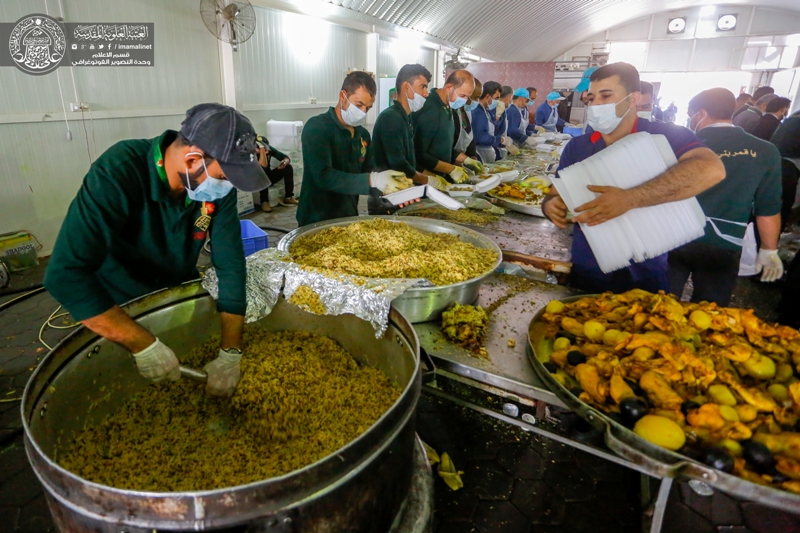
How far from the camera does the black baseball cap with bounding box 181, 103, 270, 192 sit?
1312 millimetres

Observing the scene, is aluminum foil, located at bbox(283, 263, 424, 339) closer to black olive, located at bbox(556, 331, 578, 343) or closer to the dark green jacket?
black olive, located at bbox(556, 331, 578, 343)

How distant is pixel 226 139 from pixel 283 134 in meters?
6.12

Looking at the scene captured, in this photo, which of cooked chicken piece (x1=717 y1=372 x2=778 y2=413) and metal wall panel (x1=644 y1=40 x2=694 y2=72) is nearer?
cooked chicken piece (x1=717 y1=372 x2=778 y2=413)

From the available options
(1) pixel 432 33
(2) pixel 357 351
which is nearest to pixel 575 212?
(2) pixel 357 351

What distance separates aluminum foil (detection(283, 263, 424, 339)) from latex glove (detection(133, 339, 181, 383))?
0.46 meters

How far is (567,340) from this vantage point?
1488 mm

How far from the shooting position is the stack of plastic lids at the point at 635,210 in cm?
170

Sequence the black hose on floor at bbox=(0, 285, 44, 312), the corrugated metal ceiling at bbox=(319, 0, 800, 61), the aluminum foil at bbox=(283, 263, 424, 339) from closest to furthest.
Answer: the aluminum foil at bbox=(283, 263, 424, 339) → the black hose on floor at bbox=(0, 285, 44, 312) → the corrugated metal ceiling at bbox=(319, 0, 800, 61)

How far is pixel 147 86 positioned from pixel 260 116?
1.93 meters

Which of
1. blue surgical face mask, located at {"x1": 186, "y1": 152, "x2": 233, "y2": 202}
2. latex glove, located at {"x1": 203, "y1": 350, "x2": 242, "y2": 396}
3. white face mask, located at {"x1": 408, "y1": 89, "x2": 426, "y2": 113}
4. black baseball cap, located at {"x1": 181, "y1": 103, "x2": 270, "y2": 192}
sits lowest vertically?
latex glove, located at {"x1": 203, "y1": 350, "x2": 242, "y2": 396}

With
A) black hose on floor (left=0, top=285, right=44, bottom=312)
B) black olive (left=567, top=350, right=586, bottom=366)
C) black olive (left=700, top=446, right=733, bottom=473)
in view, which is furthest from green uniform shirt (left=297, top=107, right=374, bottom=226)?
black hose on floor (left=0, top=285, right=44, bottom=312)

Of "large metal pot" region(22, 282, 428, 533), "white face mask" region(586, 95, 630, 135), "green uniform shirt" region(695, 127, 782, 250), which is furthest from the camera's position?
"green uniform shirt" region(695, 127, 782, 250)

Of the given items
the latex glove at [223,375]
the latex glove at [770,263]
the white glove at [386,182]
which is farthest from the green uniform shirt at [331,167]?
the latex glove at [770,263]

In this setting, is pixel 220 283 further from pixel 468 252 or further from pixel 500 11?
pixel 500 11
